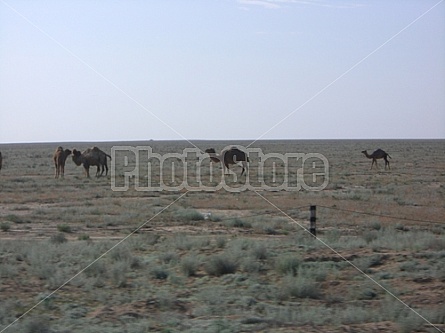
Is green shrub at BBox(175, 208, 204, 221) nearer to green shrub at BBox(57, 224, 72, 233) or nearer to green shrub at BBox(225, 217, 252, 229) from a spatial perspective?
green shrub at BBox(225, 217, 252, 229)

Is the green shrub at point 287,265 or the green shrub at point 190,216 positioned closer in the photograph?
the green shrub at point 287,265

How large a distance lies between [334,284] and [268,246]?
345 cm

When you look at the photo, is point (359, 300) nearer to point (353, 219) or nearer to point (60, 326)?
point (60, 326)

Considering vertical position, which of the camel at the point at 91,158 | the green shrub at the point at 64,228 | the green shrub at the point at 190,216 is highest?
the camel at the point at 91,158

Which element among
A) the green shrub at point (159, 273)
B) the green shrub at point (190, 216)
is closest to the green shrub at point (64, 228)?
the green shrub at point (190, 216)

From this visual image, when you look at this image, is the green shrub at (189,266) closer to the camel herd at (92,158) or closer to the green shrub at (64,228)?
the green shrub at (64,228)

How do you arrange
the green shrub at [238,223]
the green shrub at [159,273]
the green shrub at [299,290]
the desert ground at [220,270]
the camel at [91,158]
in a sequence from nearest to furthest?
the desert ground at [220,270] < the green shrub at [299,290] < the green shrub at [159,273] < the green shrub at [238,223] < the camel at [91,158]

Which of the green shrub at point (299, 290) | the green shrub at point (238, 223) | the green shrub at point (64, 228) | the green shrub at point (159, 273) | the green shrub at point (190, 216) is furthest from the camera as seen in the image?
the green shrub at point (190, 216)

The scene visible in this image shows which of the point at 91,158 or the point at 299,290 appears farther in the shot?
the point at 91,158

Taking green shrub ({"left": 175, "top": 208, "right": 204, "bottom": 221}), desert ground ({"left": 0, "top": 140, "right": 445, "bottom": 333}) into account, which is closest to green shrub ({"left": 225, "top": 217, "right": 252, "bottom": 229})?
desert ground ({"left": 0, "top": 140, "right": 445, "bottom": 333})

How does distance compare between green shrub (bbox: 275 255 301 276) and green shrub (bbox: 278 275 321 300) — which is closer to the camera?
green shrub (bbox: 278 275 321 300)

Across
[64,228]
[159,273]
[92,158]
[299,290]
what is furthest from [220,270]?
[92,158]

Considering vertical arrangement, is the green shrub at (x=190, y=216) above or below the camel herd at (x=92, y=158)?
below

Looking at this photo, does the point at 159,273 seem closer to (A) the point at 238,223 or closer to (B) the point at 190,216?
(A) the point at 238,223
